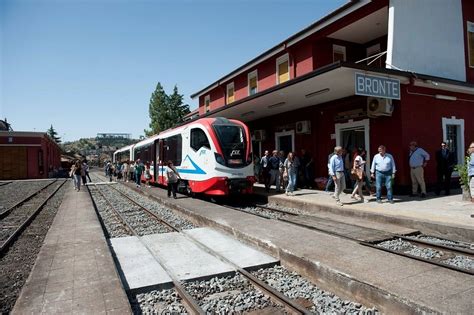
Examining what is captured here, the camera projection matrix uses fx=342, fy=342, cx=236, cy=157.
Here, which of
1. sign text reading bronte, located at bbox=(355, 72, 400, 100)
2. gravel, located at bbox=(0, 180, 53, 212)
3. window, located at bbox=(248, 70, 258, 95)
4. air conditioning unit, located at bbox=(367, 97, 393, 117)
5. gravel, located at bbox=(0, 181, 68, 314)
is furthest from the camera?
window, located at bbox=(248, 70, 258, 95)

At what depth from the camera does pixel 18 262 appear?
6.38 metres

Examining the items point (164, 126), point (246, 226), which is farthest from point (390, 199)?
point (164, 126)

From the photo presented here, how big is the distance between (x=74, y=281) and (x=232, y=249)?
9.14ft

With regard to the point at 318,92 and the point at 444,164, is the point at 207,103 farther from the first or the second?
the point at 444,164

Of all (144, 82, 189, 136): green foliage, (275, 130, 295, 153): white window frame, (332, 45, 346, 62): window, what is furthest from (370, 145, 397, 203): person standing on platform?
(144, 82, 189, 136): green foliage

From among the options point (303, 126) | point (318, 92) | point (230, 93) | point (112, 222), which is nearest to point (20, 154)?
point (230, 93)

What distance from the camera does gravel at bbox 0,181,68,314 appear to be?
15.4ft

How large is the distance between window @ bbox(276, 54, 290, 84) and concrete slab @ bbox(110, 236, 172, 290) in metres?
12.1

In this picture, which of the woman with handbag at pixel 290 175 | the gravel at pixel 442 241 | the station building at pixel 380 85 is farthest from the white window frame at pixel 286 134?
the gravel at pixel 442 241

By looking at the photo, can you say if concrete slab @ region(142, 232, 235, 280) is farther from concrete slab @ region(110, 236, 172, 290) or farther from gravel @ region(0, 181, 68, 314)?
gravel @ region(0, 181, 68, 314)

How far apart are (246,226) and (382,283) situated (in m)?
3.83

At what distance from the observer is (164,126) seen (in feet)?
184

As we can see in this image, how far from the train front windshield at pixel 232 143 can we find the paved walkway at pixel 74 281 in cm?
539

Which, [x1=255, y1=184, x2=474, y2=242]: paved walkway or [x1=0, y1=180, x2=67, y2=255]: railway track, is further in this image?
[x1=0, y1=180, x2=67, y2=255]: railway track
